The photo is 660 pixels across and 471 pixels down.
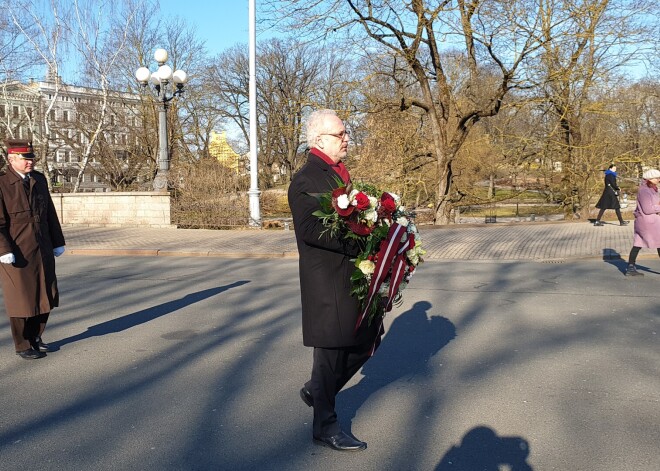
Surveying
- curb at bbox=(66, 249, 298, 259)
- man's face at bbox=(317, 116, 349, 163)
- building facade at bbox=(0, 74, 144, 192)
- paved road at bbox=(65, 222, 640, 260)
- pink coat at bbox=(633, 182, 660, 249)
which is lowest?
curb at bbox=(66, 249, 298, 259)

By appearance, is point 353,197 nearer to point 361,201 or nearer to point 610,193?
point 361,201

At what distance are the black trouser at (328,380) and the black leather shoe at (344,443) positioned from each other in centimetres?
3

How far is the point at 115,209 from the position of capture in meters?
22.1

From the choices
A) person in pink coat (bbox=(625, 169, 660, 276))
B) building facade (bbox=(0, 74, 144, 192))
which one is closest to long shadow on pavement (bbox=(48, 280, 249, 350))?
person in pink coat (bbox=(625, 169, 660, 276))

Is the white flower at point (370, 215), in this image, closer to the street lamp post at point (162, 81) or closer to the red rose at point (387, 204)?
the red rose at point (387, 204)

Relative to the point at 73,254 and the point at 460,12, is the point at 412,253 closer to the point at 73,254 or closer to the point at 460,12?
the point at 73,254

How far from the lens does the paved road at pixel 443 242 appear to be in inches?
558

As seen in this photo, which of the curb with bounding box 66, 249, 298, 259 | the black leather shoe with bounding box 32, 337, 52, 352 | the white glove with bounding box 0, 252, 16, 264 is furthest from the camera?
the curb with bounding box 66, 249, 298, 259

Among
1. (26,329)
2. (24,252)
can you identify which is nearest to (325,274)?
(24,252)

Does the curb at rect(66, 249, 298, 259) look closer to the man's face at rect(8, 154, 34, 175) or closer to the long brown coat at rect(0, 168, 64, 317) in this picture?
the long brown coat at rect(0, 168, 64, 317)

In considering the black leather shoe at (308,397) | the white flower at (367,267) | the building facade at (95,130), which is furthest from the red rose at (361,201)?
the building facade at (95,130)

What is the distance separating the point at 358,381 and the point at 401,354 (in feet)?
3.08

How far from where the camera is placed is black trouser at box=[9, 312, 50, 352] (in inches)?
239

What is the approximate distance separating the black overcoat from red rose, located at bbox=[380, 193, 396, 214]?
288 mm
